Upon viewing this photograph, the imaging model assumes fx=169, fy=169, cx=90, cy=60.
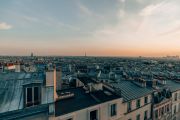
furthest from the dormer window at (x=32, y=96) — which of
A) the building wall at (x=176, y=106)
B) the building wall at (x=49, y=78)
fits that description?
the building wall at (x=176, y=106)

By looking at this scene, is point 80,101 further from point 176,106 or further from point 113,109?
point 176,106

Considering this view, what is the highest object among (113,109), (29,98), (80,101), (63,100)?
(29,98)

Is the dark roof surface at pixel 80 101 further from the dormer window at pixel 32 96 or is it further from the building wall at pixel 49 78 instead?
the building wall at pixel 49 78

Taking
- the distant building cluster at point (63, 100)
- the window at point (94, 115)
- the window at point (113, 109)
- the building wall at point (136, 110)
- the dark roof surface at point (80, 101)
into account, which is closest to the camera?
the distant building cluster at point (63, 100)

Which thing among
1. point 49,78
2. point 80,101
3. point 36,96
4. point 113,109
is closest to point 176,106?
point 113,109

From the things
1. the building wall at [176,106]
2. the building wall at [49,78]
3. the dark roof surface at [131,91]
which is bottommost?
the building wall at [176,106]

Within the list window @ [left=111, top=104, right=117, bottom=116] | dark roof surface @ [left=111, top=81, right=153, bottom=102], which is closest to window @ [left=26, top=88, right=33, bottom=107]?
window @ [left=111, top=104, right=117, bottom=116]

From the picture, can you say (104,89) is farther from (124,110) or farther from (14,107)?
(14,107)

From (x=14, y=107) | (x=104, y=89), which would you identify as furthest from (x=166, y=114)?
(x=14, y=107)

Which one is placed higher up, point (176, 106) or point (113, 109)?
point (113, 109)
